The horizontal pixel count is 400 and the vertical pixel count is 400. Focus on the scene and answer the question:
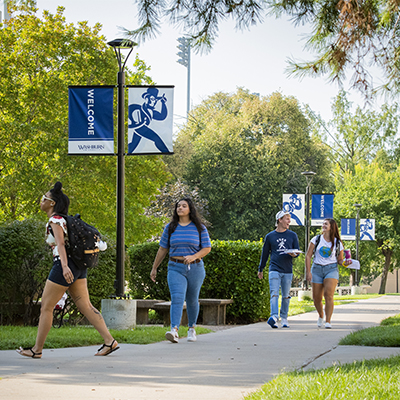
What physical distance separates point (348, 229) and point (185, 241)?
30.8m

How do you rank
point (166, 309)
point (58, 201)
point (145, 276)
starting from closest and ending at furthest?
1. point (58, 201)
2. point (166, 309)
3. point (145, 276)

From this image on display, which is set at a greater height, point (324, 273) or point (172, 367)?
point (324, 273)

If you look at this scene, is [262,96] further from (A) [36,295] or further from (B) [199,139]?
(A) [36,295]

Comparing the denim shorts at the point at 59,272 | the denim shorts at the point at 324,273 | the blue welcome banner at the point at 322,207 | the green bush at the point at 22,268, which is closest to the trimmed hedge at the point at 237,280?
the denim shorts at the point at 324,273

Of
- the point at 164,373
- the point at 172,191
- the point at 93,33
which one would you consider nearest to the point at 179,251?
the point at 164,373

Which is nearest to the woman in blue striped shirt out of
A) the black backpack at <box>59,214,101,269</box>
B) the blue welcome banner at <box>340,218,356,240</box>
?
the black backpack at <box>59,214,101,269</box>

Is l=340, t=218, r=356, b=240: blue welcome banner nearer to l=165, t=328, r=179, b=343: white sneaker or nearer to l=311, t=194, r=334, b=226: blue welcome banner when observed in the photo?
l=311, t=194, r=334, b=226: blue welcome banner

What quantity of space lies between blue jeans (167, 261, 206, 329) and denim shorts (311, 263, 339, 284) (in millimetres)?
3048

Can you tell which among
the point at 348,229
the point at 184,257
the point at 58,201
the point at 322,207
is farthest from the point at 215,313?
the point at 348,229

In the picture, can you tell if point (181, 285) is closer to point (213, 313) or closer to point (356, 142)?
point (213, 313)

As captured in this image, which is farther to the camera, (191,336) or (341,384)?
(191,336)

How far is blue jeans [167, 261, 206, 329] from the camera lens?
8.63 metres

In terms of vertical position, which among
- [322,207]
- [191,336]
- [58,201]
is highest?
[322,207]

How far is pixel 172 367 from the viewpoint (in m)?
6.29
